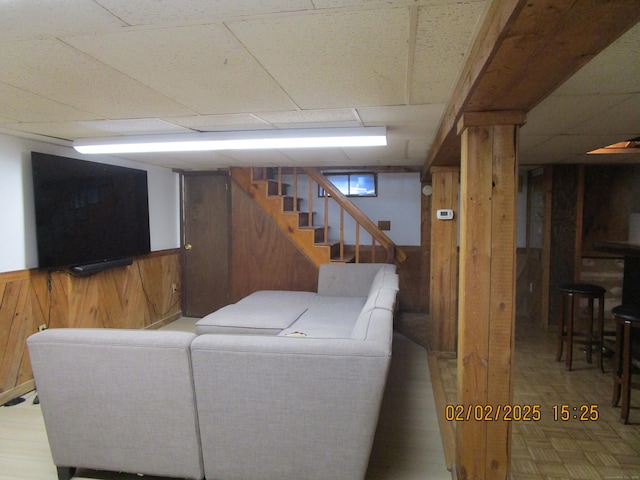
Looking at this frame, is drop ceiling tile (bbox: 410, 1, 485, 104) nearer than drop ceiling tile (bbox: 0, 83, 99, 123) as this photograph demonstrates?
Yes

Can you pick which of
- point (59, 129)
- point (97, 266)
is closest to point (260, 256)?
point (97, 266)

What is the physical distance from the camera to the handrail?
481 cm

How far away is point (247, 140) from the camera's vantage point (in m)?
2.88

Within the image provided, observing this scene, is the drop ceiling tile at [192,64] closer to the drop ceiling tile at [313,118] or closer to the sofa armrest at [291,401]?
the drop ceiling tile at [313,118]

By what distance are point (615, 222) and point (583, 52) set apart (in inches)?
176

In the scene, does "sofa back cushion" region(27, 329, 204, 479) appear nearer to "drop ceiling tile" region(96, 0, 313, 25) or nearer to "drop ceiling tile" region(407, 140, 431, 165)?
"drop ceiling tile" region(96, 0, 313, 25)

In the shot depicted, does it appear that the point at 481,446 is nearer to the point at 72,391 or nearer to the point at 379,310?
the point at 379,310

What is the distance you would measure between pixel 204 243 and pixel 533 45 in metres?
4.86

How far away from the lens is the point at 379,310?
95.1 inches

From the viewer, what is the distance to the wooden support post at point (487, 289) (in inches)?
69.8

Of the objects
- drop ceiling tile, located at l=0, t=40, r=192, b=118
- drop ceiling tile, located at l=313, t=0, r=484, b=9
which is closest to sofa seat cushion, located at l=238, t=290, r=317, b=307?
drop ceiling tile, located at l=0, t=40, r=192, b=118

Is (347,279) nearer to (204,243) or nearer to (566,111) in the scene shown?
(204,243)

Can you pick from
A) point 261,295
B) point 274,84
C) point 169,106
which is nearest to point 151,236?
point 261,295

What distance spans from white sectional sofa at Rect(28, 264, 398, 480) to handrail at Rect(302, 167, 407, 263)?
2845 millimetres
